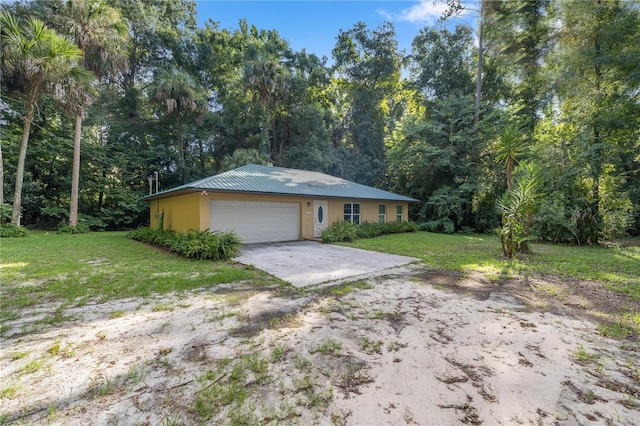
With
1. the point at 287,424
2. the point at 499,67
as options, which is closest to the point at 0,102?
the point at 287,424

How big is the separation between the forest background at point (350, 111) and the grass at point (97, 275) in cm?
768

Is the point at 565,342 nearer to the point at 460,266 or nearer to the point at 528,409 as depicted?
the point at 528,409

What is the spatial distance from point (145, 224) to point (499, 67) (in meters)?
26.5

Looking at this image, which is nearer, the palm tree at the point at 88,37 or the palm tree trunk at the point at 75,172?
the palm tree at the point at 88,37

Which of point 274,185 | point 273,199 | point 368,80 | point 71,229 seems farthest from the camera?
point 368,80

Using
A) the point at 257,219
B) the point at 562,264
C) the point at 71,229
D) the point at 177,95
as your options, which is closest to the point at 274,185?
the point at 257,219

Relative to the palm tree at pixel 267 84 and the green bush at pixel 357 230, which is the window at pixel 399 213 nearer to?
the green bush at pixel 357 230

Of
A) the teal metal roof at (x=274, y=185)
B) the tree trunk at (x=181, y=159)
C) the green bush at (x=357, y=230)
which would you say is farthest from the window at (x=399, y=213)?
the tree trunk at (x=181, y=159)

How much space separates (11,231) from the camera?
11508 millimetres

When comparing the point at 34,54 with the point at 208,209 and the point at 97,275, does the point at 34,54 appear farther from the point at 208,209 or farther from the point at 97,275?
the point at 97,275

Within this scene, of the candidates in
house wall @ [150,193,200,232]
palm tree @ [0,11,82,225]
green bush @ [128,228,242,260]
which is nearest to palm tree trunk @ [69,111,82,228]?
palm tree @ [0,11,82,225]

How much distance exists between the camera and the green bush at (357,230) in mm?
11422

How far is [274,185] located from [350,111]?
60.1ft

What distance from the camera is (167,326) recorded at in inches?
127
